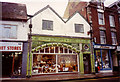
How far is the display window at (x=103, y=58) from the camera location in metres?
15.4

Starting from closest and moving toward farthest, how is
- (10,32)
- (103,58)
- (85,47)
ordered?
(10,32)
(85,47)
(103,58)

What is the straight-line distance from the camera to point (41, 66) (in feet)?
40.5

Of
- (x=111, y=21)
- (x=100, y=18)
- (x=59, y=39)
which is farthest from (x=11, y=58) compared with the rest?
(x=111, y=21)

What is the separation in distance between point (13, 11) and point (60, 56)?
795 centimetres

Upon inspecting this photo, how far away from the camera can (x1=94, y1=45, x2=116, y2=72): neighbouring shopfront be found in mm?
15305

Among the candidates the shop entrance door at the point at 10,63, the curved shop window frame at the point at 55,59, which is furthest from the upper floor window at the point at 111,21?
the shop entrance door at the point at 10,63

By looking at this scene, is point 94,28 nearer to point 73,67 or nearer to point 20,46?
point 73,67

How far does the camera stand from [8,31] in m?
11.9

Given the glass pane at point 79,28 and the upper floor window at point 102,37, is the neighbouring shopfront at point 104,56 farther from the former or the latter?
the glass pane at point 79,28

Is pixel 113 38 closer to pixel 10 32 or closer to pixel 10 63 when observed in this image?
pixel 10 32

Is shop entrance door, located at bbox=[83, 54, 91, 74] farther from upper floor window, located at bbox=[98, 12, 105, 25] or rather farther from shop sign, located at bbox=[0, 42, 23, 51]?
shop sign, located at bbox=[0, 42, 23, 51]

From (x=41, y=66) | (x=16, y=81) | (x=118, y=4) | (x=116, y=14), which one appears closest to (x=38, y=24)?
(x=41, y=66)

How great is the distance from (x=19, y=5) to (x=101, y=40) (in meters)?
12.9

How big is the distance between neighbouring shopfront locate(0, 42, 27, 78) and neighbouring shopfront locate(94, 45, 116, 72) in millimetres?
10077
